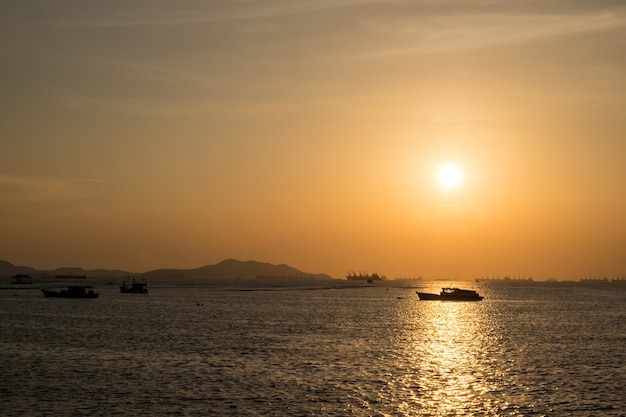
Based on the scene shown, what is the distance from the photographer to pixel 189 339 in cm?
10044

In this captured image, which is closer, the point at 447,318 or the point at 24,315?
the point at 24,315

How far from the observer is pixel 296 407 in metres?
52.5

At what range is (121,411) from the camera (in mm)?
50438

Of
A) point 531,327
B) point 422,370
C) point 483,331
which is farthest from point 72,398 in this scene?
point 531,327

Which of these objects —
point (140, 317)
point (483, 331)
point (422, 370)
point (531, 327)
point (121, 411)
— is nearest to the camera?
point (121, 411)

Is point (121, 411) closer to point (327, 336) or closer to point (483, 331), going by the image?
point (327, 336)

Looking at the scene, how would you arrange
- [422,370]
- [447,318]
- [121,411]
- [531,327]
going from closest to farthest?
[121,411], [422,370], [531,327], [447,318]

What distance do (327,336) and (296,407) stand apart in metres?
54.2

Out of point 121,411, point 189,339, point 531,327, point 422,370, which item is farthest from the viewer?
point 531,327

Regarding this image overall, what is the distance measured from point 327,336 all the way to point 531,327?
47.4 metres

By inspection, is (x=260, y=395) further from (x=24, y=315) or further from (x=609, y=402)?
(x=24, y=315)

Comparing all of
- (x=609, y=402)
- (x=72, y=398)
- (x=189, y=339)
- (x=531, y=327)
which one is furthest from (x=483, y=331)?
(x=72, y=398)

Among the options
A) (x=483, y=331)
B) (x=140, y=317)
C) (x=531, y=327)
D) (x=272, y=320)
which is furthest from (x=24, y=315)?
(x=531, y=327)

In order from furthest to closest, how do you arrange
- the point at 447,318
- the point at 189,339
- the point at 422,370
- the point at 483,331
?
Result: the point at 447,318 → the point at 483,331 → the point at 189,339 → the point at 422,370
